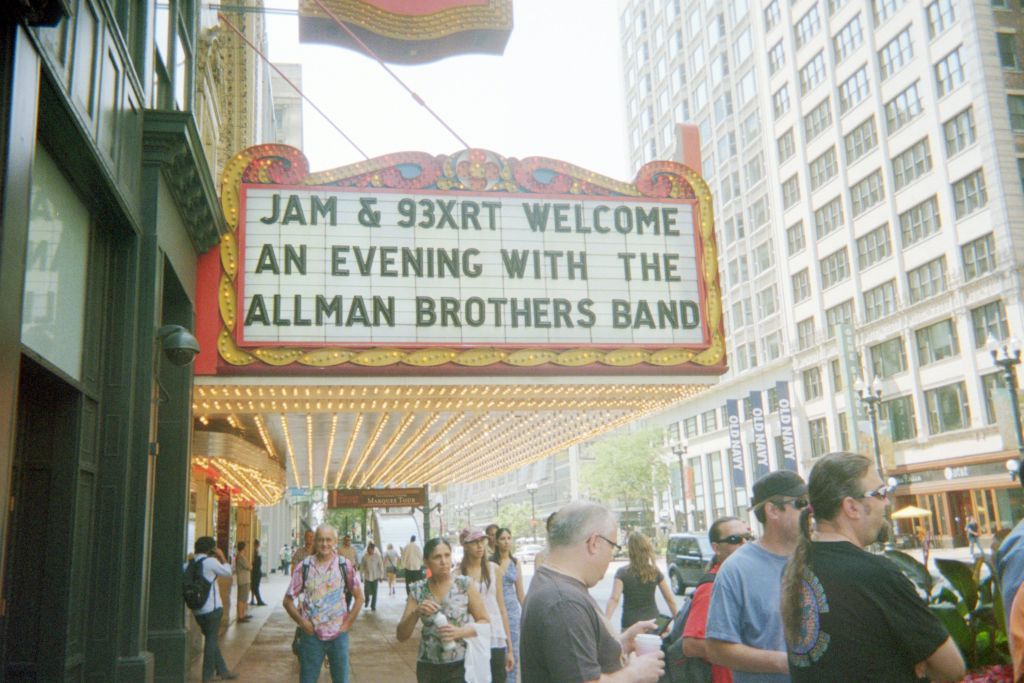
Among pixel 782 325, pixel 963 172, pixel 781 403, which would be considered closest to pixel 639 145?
pixel 782 325

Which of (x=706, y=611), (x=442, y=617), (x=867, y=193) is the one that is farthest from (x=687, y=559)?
(x=867, y=193)

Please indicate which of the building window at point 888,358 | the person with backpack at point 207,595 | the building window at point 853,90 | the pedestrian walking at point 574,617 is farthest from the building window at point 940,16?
the pedestrian walking at point 574,617

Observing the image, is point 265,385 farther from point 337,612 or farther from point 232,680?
point 337,612

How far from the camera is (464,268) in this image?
12.5m

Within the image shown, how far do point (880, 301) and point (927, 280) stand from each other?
4124 mm

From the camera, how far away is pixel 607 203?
13180 mm

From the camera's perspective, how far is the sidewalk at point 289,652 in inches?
496

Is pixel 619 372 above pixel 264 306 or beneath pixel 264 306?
beneath

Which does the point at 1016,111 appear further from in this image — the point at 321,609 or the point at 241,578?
the point at 321,609

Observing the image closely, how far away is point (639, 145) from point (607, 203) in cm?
7460

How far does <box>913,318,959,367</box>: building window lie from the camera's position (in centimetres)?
4525

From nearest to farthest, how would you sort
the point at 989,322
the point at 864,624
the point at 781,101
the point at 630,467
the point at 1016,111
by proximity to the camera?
the point at 864,624, the point at 989,322, the point at 1016,111, the point at 781,101, the point at 630,467

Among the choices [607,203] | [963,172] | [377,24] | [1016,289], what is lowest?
[607,203]

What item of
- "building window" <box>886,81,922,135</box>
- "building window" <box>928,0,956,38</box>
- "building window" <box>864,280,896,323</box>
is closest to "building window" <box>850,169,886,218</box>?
"building window" <box>886,81,922,135</box>
